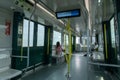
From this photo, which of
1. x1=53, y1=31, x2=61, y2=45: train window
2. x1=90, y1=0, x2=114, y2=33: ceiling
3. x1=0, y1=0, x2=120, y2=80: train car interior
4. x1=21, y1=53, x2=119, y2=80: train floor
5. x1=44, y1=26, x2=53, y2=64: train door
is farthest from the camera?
x1=53, y1=31, x2=61, y2=45: train window

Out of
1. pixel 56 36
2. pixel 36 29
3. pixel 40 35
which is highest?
pixel 36 29

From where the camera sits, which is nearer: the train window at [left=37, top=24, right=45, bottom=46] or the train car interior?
the train car interior

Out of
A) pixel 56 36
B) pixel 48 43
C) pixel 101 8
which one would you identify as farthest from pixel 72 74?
pixel 56 36

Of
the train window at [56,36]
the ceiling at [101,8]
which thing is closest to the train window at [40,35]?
the train window at [56,36]

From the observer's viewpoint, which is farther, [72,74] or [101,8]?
[72,74]

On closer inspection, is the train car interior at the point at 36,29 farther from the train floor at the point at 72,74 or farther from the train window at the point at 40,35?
the train window at the point at 40,35

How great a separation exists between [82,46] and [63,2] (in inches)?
603

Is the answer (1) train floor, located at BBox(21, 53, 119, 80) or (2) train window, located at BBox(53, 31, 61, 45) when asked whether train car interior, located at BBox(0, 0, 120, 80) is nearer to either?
(1) train floor, located at BBox(21, 53, 119, 80)

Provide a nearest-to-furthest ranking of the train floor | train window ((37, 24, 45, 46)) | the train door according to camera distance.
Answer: the train floor < train window ((37, 24, 45, 46)) < the train door

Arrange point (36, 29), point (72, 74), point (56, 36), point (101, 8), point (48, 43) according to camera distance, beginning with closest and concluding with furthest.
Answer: point (101, 8) → point (72, 74) → point (36, 29) → point (48, 43) → point (56, 36)

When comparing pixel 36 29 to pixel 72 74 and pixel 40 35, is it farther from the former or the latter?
pixel 72 74

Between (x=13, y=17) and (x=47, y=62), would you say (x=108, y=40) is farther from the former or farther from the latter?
(x=13, y=17)

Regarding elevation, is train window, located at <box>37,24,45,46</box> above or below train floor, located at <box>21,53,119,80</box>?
above

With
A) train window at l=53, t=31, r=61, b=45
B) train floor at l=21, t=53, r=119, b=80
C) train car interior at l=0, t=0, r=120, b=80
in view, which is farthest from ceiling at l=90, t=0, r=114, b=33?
train window at l=53, t=31, r=61, b=45
